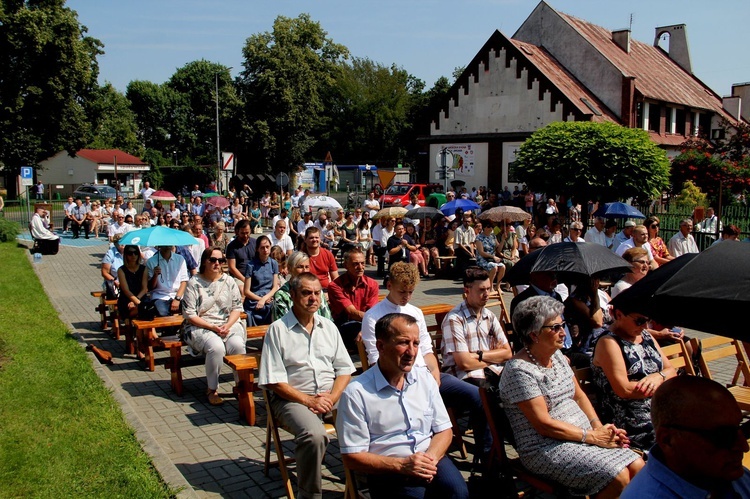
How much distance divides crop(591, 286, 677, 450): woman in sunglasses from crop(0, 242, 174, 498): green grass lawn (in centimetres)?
327

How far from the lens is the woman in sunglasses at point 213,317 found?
7.14m

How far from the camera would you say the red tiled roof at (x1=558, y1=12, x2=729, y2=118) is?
37469mm

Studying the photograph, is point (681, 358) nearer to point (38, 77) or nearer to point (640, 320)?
point (640, 320)

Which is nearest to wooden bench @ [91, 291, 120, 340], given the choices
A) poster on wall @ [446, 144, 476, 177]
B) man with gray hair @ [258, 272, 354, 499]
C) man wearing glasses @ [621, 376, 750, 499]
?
man with gray hair @ [258, 272, 354, 499]

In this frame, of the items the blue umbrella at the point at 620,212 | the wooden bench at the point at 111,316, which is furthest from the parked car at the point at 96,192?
the wooden bench at the point at 111,316

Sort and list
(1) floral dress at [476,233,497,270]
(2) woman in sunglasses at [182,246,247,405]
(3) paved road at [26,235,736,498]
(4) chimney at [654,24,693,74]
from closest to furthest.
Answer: (3) paved road at [26,235,736,498], (2) woman in sunglasses at [182,246,247,405], (1) floral dress at [476,233,497,270], (4) chimney at [654,24,693,74]

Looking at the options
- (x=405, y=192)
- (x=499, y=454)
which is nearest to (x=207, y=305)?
(x=499, y=454)

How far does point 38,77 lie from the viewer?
44.0 meters

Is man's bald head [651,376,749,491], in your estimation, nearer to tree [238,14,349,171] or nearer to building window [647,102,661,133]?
building window [647,102,661,133]

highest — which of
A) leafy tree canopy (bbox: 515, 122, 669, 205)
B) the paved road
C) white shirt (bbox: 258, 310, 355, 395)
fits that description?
leafy tree canopy (bbox: 515, 122, 669, 205)

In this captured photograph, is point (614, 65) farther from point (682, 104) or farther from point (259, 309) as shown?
point (259, 309)

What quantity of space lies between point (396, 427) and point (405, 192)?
30.0 metres

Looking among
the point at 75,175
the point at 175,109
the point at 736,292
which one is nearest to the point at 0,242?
the point at 736,292

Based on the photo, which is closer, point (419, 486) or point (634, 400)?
point (419, 486)
